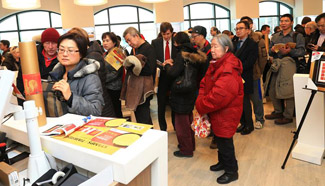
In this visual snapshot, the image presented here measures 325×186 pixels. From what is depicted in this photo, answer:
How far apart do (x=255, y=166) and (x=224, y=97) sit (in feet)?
3.41

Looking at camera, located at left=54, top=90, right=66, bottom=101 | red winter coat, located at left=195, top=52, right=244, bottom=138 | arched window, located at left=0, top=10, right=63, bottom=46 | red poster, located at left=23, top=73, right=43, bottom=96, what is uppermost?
arched window, located at left=0, top=10, right=63, bottom=46

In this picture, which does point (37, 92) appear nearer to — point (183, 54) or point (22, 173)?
point (22, 173)

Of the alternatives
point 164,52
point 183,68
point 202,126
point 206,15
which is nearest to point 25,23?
point 206,15

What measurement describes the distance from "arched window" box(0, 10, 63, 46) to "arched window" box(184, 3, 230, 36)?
17.6 ft

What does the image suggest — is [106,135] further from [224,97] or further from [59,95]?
[224,97]

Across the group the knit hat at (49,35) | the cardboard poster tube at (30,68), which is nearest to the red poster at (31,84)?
the cardboard poster tube at (30,68)

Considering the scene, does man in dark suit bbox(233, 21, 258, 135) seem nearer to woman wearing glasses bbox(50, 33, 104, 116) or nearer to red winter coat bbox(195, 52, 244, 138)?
red winter coat bbox(195, 52, 244, 138)

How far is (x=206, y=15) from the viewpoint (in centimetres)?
1210

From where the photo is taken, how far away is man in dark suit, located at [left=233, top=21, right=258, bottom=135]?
3.53 metres

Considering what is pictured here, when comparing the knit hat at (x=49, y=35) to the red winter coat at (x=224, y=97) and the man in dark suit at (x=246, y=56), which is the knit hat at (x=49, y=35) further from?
the man in dark suit at (x=246, y=56)

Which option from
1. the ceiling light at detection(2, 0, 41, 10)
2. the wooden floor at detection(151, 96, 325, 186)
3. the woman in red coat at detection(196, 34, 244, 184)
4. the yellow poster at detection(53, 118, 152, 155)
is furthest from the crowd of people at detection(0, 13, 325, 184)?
the ceiling light at detection(2, 0, 41, 10)

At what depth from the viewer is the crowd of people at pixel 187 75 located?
1.71m

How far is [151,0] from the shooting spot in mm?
5113

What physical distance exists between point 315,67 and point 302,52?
4.96 feet
